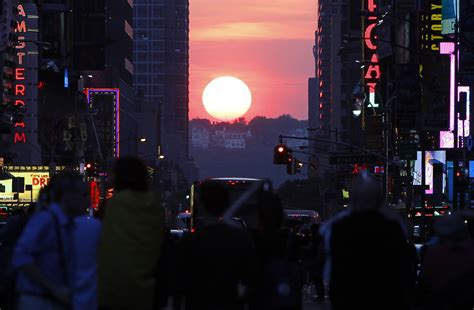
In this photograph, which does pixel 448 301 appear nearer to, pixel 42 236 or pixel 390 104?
pixel 42 236

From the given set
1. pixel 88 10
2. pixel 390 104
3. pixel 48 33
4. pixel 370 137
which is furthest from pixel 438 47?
pixel 88 10

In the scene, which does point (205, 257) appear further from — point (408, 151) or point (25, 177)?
point (25, 177)

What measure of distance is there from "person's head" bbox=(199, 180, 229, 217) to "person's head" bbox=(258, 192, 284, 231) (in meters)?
0.63

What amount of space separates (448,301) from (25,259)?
3917 mm

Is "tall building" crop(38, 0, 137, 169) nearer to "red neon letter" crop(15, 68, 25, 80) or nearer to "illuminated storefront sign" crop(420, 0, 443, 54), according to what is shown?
"red neon letter" crop(15, 68, 25, 80)

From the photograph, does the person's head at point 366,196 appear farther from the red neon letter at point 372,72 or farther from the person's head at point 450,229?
the red neon letter at point 372,72

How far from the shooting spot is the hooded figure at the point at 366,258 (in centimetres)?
1137

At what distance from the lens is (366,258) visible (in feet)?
37.5

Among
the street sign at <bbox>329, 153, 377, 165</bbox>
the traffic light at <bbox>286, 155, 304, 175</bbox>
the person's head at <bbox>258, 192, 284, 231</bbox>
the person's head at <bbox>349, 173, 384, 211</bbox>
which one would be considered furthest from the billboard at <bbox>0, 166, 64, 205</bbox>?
the person's head at <bbox>349, 173, 384, 211</bbox>

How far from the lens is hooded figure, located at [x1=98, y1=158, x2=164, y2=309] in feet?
38.6

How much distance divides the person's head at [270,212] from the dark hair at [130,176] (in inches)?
40.4

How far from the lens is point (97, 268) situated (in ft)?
38.4

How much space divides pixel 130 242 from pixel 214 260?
74 cm

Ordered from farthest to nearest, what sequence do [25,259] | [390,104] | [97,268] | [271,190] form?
[390,104]
[271,190]
[97,268]
[25,259]
